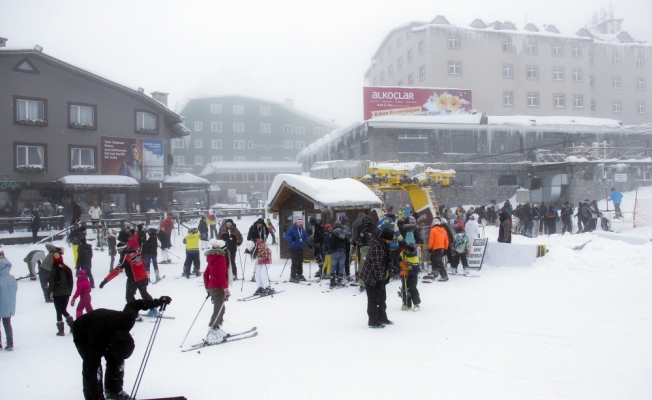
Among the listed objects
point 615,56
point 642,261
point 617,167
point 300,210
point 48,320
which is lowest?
point 48,320

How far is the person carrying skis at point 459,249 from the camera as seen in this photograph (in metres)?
12.3

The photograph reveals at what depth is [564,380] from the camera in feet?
16.8

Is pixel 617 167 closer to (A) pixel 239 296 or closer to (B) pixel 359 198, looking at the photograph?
(B) pixel 359 198

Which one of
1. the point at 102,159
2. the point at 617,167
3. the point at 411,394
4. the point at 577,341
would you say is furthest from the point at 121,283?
the point at 617,167

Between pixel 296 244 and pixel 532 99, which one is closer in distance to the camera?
pixel 296 244

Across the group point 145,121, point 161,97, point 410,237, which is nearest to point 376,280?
point 410,237

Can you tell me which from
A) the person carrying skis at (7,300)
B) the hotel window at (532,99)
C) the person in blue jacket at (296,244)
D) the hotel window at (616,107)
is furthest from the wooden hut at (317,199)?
the hotel window at (616,107)

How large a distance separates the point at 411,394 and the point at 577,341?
2.97 metres

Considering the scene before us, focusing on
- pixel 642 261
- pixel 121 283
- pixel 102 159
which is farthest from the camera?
pixel 102 159

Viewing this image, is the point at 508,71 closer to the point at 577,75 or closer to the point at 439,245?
the point at 577,75

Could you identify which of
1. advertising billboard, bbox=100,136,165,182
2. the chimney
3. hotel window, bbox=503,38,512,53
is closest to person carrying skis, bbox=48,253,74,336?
advertising billboard, bbox=100,136,165,182

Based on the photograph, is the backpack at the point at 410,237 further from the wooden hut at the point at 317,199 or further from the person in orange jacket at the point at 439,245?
the wooden hut at the point at 317,199

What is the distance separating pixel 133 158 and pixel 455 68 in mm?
27990

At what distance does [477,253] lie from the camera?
13.1 m
